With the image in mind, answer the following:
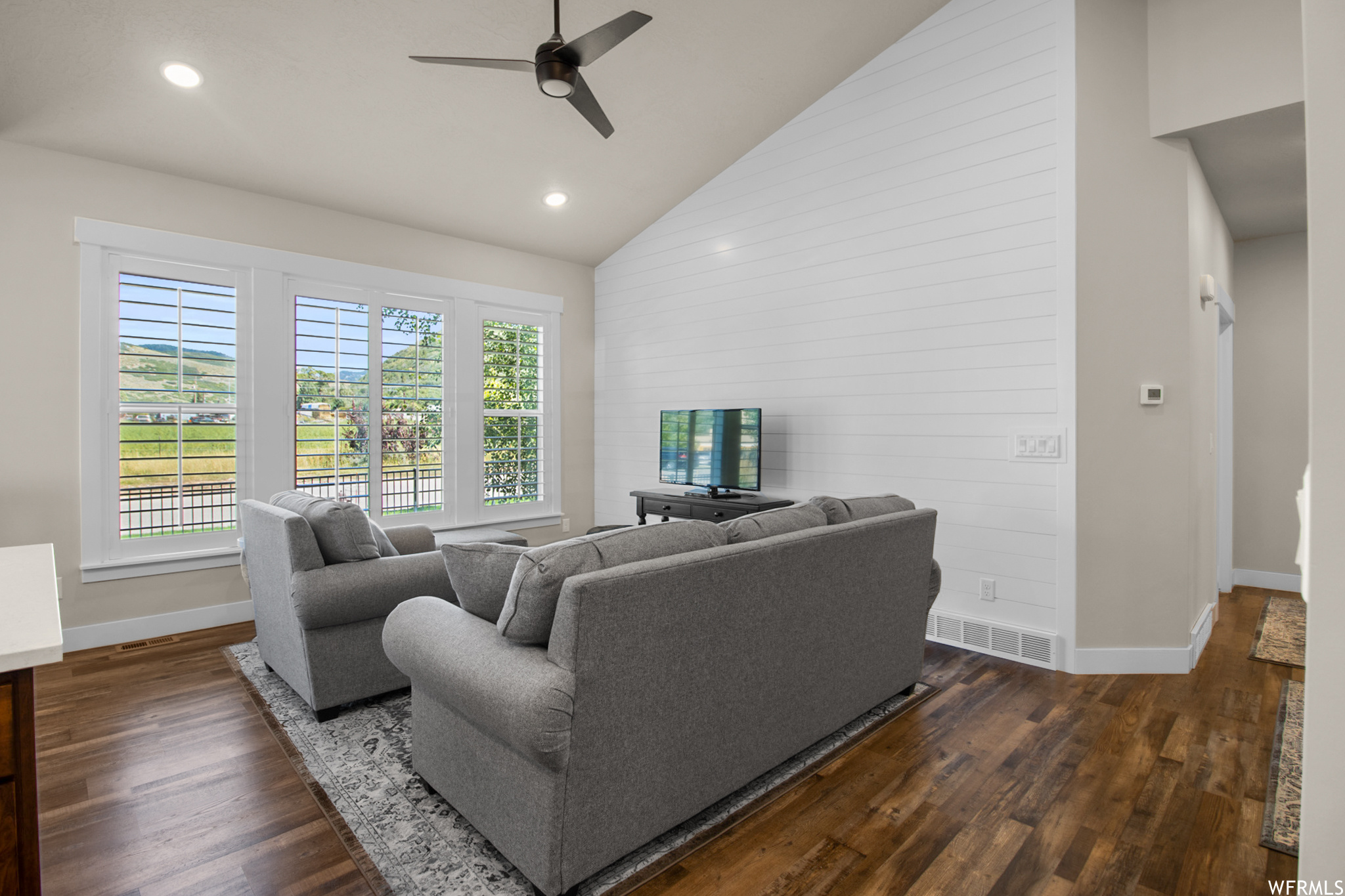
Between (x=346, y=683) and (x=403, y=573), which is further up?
(x=403, y=573)

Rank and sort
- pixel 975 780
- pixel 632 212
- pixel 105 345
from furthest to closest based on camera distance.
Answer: pixel 632 212
pixel 105 345
pixel 975 780

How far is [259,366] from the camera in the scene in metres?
3.97

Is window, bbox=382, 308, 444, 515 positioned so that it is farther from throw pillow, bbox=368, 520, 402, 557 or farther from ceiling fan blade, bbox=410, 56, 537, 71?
ceiling fan blade, bbox=410, 56, 537, 71

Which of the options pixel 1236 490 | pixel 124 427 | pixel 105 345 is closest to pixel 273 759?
pixel 124 427

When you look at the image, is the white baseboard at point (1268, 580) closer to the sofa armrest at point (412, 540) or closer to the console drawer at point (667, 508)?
the console drawer at point (667, 508)

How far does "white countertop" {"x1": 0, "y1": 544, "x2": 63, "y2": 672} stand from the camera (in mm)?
934

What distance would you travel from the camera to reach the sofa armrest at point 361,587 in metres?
2.47

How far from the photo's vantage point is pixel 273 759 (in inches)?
90.2

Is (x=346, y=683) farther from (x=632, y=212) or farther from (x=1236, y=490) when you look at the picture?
(x=1236, y=490)

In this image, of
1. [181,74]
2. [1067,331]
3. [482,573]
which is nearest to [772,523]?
[482,573]

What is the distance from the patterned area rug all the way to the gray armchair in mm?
2829

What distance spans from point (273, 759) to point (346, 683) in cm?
37

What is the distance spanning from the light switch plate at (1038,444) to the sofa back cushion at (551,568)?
2.29m

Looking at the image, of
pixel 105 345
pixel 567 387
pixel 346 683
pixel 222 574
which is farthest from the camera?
pixel 567 387
